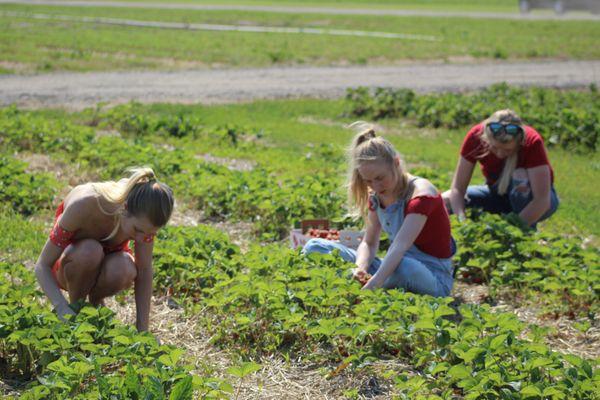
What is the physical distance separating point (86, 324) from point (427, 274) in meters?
2.28

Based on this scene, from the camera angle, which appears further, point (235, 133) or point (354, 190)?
point (235, 133)

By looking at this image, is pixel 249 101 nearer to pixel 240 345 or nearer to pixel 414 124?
pixel 414 124

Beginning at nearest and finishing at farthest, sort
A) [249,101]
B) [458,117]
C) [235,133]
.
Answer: [235,133] < [458,117] < [249,101]

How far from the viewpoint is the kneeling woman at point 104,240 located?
15.5 feet

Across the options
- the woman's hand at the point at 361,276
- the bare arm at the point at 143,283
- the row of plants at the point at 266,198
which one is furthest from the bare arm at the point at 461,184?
the bare arm at the point at 143,283

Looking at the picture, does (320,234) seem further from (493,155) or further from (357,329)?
(357,329)

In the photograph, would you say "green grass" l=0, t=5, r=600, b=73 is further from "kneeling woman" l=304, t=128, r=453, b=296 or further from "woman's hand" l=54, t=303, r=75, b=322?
"woman's hand" l=54, t=303, r=75, b=322

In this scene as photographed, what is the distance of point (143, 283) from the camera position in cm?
517

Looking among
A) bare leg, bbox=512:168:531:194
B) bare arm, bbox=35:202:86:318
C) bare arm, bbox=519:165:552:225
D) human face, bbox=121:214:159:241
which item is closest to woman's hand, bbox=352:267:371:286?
human face, bbox=121:214:159:241

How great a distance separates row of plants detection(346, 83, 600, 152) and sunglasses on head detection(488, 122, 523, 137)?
4.97 metres

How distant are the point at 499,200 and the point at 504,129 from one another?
0.92 metres

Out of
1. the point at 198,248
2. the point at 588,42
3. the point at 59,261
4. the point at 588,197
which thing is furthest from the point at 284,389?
the point at 588,42

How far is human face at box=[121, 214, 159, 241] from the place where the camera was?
15.5 ft

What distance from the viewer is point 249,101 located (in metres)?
15.6
